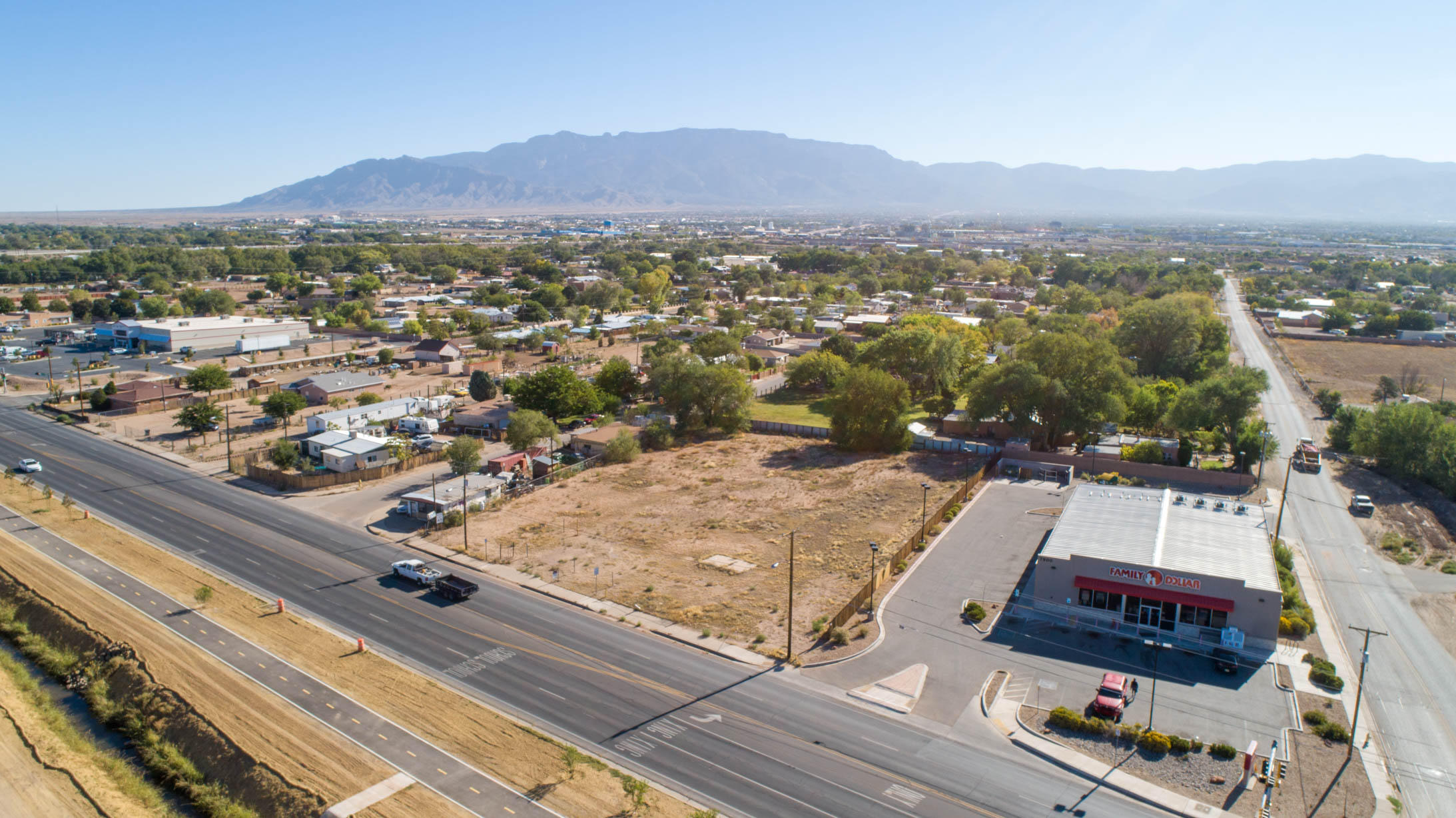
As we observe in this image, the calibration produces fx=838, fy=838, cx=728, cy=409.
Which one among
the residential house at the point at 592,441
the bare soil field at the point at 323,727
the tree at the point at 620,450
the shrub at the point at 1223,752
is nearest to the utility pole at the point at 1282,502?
the shrub at the point at 1223,752

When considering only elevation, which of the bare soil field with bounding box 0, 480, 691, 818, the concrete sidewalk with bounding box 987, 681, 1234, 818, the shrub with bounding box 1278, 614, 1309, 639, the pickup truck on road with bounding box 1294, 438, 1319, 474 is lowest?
the concrete sidewalk with bounding box 987, 681, 1234, 818

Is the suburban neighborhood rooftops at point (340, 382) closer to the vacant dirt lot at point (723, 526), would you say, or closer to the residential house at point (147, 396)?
the residential house at point (147, 396)

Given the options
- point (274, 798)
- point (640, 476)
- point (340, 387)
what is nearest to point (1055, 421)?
point (640, 476)

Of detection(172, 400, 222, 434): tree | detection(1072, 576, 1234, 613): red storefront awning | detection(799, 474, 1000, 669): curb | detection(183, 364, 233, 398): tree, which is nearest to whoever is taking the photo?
detection(799, 474, 1000, 669): curb

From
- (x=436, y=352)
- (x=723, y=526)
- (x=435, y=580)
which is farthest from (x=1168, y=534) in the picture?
(x=436, y=352)

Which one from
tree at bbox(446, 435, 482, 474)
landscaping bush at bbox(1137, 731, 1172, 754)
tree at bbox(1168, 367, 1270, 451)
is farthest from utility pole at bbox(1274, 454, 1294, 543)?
tree at bbox(446, 435, 482, 474)

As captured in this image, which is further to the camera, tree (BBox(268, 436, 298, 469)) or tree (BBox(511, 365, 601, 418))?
tree (BBox(511, 365, 601, 418))

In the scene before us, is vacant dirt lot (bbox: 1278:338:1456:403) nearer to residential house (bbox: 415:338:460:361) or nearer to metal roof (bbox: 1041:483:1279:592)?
metal roof (bbox: 1041:483:1279:592)

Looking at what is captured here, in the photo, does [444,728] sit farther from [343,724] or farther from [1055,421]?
[1055,421]
